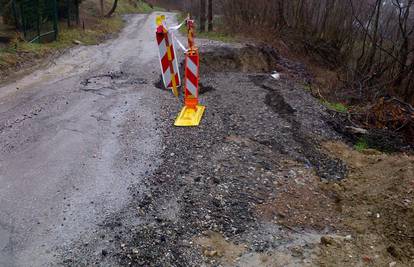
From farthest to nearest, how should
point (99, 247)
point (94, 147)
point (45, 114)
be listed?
point (45, 114) → point (94, 147) → point (99, 247)

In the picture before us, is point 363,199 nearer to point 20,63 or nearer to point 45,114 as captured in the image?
point 45,114

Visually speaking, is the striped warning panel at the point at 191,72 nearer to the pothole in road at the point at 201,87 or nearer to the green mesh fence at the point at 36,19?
the pothole in road at the point at 201,87

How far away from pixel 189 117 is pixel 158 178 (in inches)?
88.9

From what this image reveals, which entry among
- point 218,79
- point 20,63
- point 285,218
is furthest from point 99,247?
point 20,63

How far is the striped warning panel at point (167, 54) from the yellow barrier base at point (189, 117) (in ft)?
2.01

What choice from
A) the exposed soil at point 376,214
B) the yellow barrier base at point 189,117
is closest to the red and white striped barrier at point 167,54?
the yellow barrier base at point 189,117

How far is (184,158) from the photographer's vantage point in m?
5.81

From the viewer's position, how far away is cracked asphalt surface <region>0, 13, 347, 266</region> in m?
4.00

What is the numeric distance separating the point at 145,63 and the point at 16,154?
716 centimetres

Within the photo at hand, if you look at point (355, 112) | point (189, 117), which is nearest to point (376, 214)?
point (189, 117)

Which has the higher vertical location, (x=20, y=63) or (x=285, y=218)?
(x=285, y=218)

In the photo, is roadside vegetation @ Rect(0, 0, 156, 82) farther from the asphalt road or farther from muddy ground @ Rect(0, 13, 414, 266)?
muddy ground @ Rect(0, 13, 414, 266)

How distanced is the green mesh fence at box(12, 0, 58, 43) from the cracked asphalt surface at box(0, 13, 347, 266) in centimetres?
698

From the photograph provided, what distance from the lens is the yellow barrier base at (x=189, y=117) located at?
709cm
